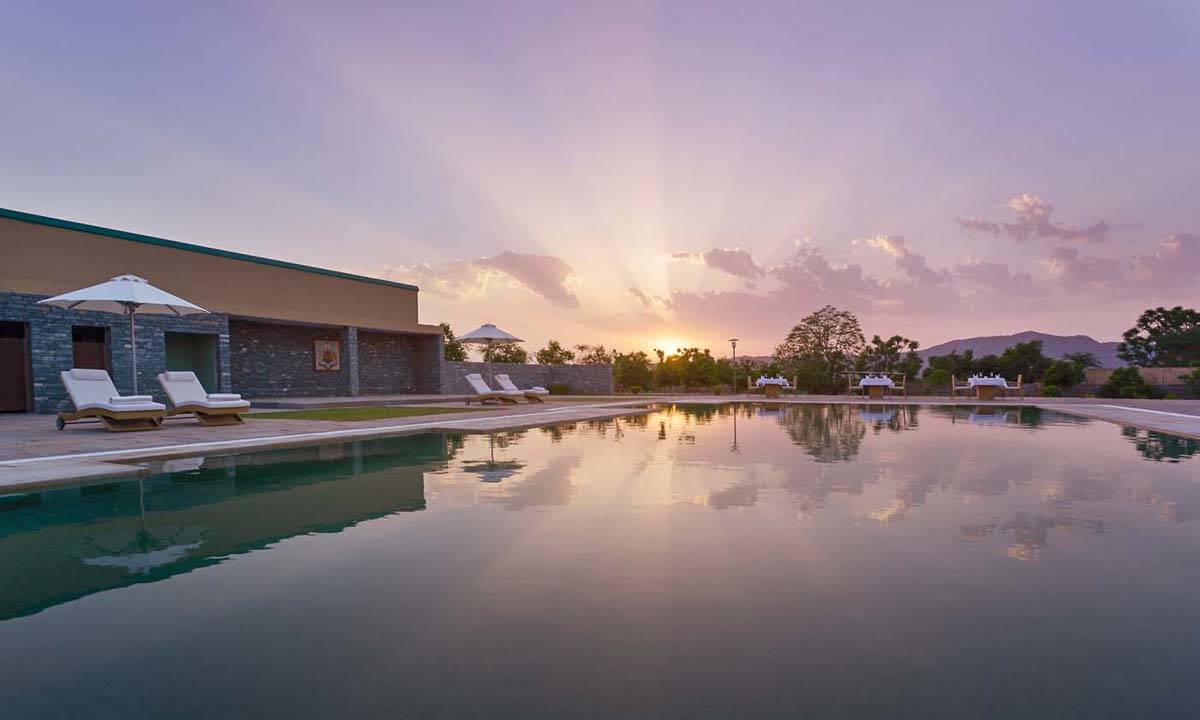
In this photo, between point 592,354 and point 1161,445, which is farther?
point 592,354

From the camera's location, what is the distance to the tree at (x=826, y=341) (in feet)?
100

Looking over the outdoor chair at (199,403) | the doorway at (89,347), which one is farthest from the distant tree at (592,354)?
the outdoor chair at (199,403)

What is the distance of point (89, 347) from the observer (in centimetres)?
1440

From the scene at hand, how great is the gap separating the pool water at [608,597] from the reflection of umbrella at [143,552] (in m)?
0.02

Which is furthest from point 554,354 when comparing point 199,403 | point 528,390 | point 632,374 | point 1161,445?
point 1161,445

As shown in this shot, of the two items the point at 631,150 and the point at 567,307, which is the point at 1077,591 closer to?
the point at 631,150

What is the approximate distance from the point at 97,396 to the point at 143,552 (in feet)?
30.2

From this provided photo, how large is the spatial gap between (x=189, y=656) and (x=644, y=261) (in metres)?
19.8

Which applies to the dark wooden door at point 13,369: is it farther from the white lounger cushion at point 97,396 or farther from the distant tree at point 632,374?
the distant tree at point 632,374

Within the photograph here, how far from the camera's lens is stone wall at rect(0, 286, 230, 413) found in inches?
518

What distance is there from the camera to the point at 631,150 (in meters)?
16.6

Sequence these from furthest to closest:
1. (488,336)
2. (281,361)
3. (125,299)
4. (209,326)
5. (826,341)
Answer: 1. (826,341)
2. (281,361)
3. (488,336)
4. (209,326)
5. (125,299)

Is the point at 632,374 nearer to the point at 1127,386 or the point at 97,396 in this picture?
the point at 1127,386

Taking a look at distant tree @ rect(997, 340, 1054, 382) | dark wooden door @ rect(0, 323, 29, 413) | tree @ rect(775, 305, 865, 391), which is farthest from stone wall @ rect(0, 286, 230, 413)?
distant tree @ rect(997, 340, 1054, 382)
